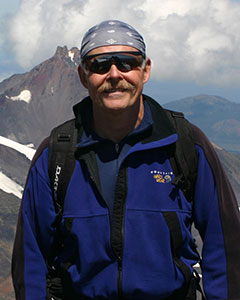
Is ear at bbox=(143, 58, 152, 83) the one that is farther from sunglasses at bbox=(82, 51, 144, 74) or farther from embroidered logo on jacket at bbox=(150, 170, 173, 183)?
embroidered logo on jacket at bbox=(150, 170, 173, 183)

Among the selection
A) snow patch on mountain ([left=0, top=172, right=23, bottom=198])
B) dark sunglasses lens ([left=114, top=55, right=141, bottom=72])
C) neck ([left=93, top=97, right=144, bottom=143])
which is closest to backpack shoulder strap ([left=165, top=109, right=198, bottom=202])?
neck ([left=93, top=97, right=144, bottom=143])

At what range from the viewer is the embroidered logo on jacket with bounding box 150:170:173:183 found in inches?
178

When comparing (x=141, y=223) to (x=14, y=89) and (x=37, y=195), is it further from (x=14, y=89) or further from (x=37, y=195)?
(x=14, y=89)

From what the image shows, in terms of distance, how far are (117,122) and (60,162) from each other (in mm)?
649

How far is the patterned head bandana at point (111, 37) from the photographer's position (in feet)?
14.9

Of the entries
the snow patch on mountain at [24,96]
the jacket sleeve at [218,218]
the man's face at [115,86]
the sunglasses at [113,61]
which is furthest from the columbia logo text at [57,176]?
the snow patch on mountain at [24,96]

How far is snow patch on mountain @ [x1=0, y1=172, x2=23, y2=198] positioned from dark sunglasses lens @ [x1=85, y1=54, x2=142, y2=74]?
6192 cm

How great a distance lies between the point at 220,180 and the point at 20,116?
113 meters

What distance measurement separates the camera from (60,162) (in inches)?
184

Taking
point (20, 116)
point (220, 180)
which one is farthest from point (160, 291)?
point (20, 116)

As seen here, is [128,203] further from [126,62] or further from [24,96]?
[24,96]

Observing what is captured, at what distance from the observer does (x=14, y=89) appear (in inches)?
4833

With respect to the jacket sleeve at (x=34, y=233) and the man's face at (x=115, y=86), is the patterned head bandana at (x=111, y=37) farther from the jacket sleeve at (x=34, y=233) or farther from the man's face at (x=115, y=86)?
the jacket sleeve at (x=34, y=233)

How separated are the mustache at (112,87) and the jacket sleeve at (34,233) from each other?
2.67 feet
